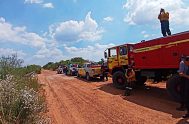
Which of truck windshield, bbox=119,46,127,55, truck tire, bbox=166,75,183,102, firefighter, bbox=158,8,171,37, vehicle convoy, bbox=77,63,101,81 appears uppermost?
firefighter, bbox=158,8,171,37

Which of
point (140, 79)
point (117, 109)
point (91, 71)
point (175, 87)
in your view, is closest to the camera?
point (117, 109)

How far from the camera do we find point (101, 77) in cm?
2616

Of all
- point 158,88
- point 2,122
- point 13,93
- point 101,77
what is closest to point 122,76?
point 158,88

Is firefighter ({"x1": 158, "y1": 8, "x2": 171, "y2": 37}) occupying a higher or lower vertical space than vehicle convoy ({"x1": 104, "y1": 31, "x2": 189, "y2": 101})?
higher

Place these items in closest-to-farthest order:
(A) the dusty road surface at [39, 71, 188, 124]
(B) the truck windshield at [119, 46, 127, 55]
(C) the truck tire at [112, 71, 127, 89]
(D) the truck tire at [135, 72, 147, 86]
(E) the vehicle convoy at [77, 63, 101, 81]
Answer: (A) the dusty road surface at [39, 71, 188, 124] < (D) the truck tire at [135, 72, 147, 86] < (C) the truck tire at [112, 71, 127, 89] < (B) the truck windshield at [119, 46, 127, 55] < (E) the vehicle convoy at [77, 63, 101, 81]

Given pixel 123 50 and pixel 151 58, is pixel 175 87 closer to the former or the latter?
pixel 151 58

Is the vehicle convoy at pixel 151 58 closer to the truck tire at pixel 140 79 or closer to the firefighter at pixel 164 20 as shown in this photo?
the truck tire at pixel 140 79

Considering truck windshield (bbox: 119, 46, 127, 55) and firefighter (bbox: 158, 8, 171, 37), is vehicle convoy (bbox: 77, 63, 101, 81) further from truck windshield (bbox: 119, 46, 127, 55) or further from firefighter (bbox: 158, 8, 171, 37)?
firefighter (bbox: 158, 8, 171, 37)

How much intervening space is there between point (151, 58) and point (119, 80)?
14.3 feet

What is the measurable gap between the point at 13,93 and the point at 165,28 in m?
8.80

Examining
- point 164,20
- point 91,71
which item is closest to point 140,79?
point 164,20

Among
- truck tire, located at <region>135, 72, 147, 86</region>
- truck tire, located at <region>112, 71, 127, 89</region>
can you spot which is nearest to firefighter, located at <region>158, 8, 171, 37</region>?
truck tire, located at <region>135, 72, 147, 86</region>

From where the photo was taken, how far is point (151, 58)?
1468cm

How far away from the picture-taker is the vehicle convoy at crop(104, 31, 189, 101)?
12.7 metres
